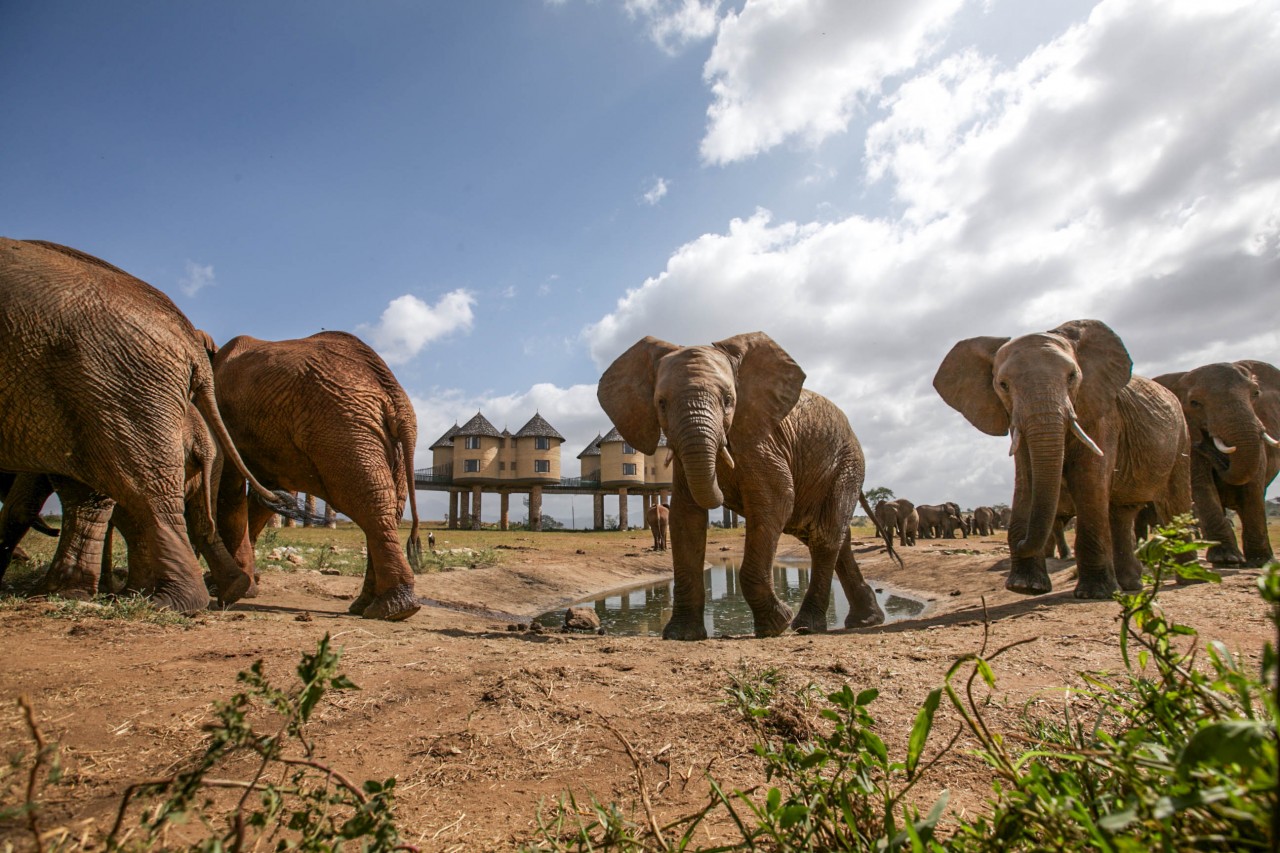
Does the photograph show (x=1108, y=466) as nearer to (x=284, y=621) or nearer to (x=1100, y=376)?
(x=1100, y=376)

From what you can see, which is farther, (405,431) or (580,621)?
(580,621)

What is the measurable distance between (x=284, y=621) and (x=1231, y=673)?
18.1ft

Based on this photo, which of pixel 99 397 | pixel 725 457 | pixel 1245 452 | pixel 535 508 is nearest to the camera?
pixel 99 397

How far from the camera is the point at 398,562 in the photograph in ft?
20.6

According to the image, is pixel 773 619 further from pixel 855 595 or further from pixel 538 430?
pixel 538 430

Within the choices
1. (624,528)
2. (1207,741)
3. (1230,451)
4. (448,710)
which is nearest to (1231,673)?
(1207,741)

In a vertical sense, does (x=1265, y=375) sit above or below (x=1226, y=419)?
above

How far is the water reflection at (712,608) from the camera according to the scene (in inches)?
383

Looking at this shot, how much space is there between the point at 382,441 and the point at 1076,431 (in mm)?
7152

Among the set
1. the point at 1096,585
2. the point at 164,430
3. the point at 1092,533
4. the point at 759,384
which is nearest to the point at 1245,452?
the point at 1092,533

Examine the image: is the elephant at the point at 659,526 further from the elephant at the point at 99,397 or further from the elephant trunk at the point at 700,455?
the elephant at the point at 99,397

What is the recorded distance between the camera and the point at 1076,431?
6.88 m

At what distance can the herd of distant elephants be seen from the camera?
4.65 metres

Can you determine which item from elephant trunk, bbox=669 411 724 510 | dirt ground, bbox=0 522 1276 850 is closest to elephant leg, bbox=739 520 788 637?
elephant trunk, bbox=669 411 724 510
